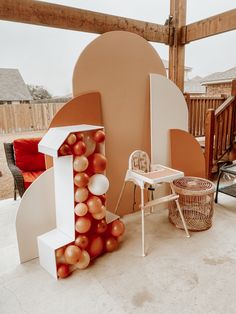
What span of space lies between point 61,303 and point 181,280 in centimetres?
93

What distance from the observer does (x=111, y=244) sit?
220 centimetres

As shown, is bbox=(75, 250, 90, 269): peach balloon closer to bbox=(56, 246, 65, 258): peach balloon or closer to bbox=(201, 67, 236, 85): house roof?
bbox=(56, 246, 65, 258): peach balloon

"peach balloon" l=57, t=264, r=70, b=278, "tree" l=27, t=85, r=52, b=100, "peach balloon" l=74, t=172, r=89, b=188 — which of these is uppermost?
"tree" l=27, t=85, r=52, b=100

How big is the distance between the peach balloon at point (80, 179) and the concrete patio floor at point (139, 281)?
0.75 m

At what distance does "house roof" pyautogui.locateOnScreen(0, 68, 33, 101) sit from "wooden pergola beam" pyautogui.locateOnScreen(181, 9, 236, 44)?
254 centimetres

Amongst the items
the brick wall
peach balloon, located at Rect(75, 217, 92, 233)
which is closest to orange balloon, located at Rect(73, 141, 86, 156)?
peach balloon, located at Rect(75, 217, 92, 233)

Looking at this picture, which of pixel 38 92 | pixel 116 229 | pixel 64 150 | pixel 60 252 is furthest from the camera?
pixel 38 92

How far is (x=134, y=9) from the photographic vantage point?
3.34m

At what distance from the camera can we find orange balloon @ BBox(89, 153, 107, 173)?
2004 mm

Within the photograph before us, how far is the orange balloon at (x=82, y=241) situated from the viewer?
1.96 meters

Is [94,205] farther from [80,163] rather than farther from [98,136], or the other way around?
[98,136]

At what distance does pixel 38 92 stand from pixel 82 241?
6.76 feet

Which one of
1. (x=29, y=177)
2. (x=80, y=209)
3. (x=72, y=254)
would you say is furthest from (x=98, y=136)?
(x=29, y=177)

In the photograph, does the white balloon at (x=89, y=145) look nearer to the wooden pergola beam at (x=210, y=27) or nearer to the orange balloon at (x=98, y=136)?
the orange balloon at (x=98, y=136)
